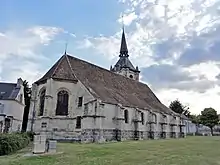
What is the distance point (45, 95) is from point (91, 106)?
5726 mm

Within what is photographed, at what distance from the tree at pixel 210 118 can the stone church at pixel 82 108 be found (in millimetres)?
31670

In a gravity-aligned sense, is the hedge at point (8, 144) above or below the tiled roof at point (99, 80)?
below

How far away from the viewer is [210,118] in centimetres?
6266

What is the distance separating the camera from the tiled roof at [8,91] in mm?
37997

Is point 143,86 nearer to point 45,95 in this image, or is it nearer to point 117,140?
point 117,140

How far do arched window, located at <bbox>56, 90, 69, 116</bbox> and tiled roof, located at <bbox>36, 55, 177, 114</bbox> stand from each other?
6.44 feet

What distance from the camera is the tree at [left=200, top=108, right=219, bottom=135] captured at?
62.5 m

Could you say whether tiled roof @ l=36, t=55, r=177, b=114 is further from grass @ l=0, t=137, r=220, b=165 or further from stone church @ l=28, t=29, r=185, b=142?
grass @ l=0, t=137, r=220, b=165

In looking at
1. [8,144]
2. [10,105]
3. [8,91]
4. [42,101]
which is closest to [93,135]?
[42,101]

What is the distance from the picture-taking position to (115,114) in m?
30.3

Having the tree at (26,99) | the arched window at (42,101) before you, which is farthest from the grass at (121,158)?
the tree at (26,99)

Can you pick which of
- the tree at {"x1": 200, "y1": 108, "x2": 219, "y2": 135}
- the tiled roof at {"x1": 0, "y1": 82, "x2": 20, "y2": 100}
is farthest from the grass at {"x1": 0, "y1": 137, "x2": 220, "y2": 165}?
the tree at {"x1": 200, "y1": 108, "x2": 219, "y2": 135}

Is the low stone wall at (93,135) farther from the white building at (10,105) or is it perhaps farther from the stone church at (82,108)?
the white building at (10,105)

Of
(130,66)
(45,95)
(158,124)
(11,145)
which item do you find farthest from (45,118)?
(130,66)
